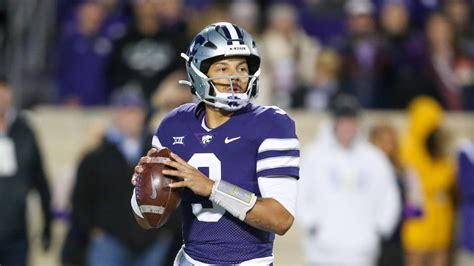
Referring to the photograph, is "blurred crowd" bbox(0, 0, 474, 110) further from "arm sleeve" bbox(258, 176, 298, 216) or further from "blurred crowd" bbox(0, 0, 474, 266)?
"arm sleeve" bbox(258, 176, 298, 216)

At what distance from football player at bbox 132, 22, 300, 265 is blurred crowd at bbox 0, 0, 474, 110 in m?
5.19

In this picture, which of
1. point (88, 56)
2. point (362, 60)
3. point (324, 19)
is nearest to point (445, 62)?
point (362, 60)

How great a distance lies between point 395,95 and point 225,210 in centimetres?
610

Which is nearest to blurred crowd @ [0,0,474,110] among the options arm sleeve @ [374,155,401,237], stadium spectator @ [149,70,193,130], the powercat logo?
stadium spectator @ [149,70,193,130]

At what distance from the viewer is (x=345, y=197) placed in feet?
28.8

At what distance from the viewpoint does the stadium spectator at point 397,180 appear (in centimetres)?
932

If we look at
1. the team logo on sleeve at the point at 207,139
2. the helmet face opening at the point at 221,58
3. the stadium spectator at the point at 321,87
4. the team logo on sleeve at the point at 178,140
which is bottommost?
the stadium spectator at the point at 321,87

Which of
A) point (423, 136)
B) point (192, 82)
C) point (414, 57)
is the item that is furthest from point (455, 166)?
point (192, 82)

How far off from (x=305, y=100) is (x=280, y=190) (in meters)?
6.08

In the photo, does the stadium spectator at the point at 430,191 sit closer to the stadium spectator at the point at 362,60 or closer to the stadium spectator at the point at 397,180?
the stadium spectator at the point at 362,60

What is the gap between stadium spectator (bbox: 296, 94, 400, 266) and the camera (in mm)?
8727

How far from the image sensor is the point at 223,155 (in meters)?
5.15

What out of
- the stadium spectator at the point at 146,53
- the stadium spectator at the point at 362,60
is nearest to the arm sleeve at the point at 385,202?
the stadium spectator at the point at 362,60

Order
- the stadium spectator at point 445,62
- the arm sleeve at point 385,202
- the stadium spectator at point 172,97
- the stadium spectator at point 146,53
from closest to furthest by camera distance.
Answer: the stadium spectator at point 172,97 → the arm sleeve at point 385,202 → the stadium spectator at point 146,53 → the stadium spectator at point 445,62
